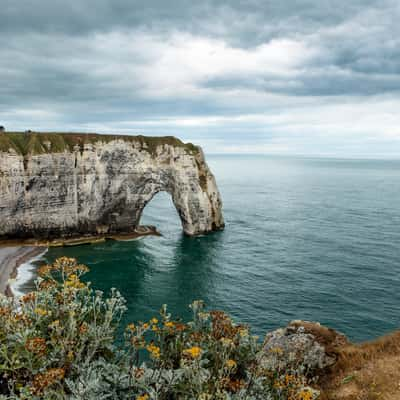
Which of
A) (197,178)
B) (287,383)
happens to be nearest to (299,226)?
(197,178)

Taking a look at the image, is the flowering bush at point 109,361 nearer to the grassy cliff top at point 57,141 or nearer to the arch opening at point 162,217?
the grassy cliff top at point 57,141

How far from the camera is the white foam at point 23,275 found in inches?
1716

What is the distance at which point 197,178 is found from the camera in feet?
241

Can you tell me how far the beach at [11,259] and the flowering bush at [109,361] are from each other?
37976 millimetres


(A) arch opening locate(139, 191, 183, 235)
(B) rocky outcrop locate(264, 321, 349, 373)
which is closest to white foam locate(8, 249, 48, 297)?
(A) arch opening locate(139, 191, 183, 235)

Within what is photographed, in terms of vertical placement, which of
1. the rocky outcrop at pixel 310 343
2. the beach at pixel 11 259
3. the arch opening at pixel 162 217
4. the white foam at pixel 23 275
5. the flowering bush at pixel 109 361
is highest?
the flowering bush at pixel 109 361

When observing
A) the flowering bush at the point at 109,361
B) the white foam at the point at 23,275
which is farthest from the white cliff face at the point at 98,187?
the flowering bush at the point at 109,361

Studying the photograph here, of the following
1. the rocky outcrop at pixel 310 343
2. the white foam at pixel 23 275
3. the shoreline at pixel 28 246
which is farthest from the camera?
the shoreline at pixel 28 246

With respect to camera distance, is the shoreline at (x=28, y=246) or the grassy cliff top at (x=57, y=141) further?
the grassy cliff top at (x=57, y=141)

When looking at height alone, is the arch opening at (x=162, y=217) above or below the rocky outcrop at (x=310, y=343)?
below

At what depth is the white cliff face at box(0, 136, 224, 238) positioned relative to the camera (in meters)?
61.9

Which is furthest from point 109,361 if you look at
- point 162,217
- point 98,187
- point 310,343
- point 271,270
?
point 162,217

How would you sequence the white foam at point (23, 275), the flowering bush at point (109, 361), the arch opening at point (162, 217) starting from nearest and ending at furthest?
the flowering bush at point (109, 361)
the white foam at point (23, 275)
the arch opening at point (162, 217)

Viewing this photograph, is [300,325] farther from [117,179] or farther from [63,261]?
[117,179]
